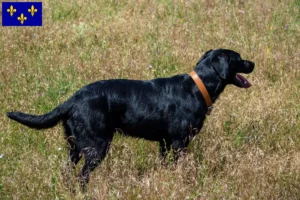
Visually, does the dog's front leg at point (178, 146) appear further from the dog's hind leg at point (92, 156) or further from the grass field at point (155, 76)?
the dog's hind leg at point (92, 156)

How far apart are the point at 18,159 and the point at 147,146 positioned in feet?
3.84

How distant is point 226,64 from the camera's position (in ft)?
13.7

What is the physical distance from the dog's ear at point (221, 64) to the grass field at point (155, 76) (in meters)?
0.61

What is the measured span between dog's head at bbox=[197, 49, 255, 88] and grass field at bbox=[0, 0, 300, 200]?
56 centimetres

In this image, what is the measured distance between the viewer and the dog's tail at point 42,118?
3.69 meters

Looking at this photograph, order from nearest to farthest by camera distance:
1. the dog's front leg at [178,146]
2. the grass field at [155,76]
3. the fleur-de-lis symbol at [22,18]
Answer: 1. the grass field at [155,76]
2. the dog's front leg at [178,146]
3. the fleur-de-lis symbol at [22,18]

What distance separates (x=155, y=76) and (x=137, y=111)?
1946mm

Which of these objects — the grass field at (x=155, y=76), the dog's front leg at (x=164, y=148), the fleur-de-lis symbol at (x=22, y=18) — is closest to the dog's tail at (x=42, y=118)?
the grass field at (x=155, y=76)

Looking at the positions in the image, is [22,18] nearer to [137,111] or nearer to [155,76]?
[155,76]

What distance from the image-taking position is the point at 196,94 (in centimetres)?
411

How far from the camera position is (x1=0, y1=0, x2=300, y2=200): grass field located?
3.62 meters

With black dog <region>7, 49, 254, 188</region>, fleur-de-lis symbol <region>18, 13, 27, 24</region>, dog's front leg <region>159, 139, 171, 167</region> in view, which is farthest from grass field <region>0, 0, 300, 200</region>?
fleur-de-lis symbol <region>18, 13, 27, 24</region>

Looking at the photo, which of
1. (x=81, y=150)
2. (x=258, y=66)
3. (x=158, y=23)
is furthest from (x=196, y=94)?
(x=158, y=23)

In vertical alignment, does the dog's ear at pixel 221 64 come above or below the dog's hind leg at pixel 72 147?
above
